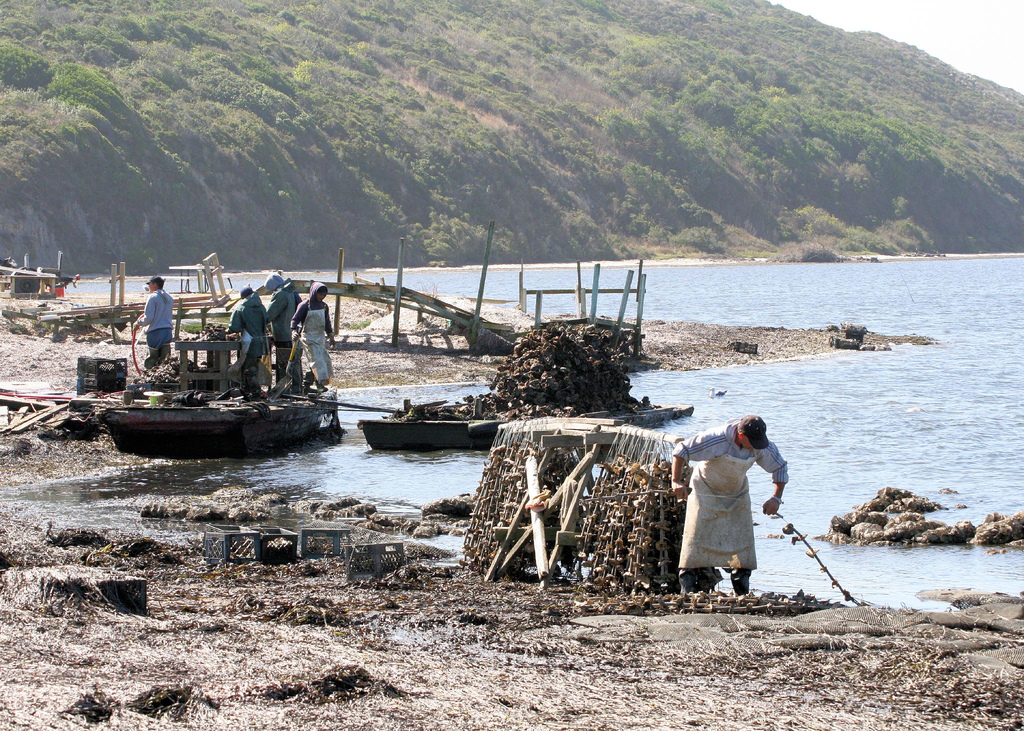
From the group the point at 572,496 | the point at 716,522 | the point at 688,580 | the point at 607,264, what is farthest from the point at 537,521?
the point at 607,264

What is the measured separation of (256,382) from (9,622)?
1013cm

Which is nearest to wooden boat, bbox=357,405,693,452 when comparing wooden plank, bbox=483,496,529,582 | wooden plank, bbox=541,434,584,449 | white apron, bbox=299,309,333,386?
white apron, bbox=299,309,333,386

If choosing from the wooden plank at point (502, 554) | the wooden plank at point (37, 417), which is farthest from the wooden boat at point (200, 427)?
the wooden plank at point (502, 554)

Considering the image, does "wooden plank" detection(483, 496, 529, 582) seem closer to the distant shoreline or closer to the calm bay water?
the calm bay water

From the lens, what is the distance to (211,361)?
1794 centimetres

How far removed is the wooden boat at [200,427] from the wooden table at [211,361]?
800mm

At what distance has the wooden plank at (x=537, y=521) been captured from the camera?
993 centimetres

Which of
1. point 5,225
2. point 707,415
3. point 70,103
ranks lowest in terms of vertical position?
point 707,415

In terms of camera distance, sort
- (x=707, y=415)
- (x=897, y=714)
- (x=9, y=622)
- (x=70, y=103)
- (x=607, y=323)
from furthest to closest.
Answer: (x=70, y=103), (x=607, y=323), (x=707, y=415), (x=9, y=622), (x=897, y=714)

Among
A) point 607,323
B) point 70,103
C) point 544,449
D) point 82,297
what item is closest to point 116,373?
point 544,449

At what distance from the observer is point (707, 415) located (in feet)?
77.9

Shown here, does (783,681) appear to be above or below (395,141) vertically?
below

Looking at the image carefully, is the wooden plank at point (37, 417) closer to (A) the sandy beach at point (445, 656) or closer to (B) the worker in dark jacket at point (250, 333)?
(B) the worker in dark jacket at point (250, 333)

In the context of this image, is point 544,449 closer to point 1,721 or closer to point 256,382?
point 1,721
